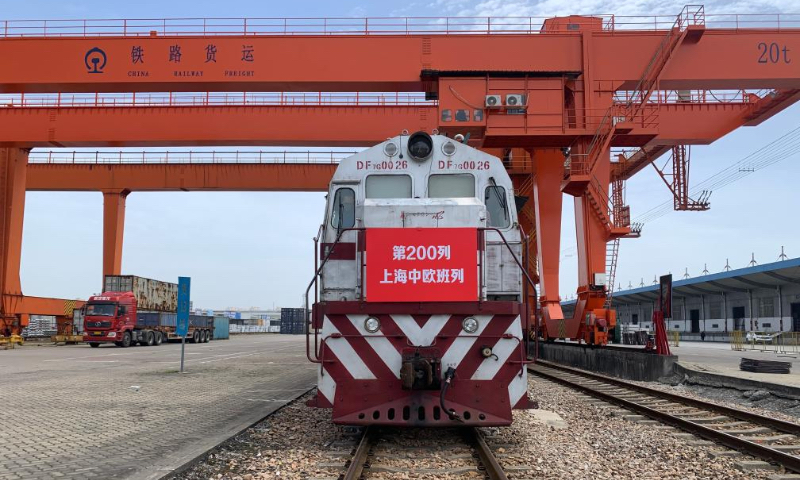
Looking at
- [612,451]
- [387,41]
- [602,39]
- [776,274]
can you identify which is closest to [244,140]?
[387,41]

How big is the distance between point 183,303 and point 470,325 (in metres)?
11.6

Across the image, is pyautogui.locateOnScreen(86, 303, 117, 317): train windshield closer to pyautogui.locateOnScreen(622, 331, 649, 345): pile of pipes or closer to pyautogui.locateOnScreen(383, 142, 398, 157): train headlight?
pyautogui.locateOnScreen(622, 331, 649, 345): pile of pipes

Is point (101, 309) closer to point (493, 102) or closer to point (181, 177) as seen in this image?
point (181, 177)

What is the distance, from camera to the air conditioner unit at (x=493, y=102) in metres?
15.9

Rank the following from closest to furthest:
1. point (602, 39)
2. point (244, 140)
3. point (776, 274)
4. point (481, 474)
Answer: point (481, 474), point (602, 39), point (244, 140), point (776, 274)

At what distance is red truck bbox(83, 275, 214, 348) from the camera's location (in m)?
29.3

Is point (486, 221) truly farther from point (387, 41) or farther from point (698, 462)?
point (387, 41)

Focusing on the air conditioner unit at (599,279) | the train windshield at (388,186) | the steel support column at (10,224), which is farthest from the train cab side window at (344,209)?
the steel support column at (10,224)

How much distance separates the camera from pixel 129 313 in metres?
30.3

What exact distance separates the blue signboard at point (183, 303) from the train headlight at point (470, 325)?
435 inches

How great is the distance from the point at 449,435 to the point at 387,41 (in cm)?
1262

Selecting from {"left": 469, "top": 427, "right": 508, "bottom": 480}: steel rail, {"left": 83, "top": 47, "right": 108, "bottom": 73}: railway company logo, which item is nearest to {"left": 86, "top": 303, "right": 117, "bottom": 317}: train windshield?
→ {"left": 83, "top": 47, "right": 108, "bottom": 73}: railway company logo

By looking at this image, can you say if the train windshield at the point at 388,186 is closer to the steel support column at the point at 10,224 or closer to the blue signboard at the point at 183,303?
the blue signboard at the point at 183,303

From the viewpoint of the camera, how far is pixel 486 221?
630cm
